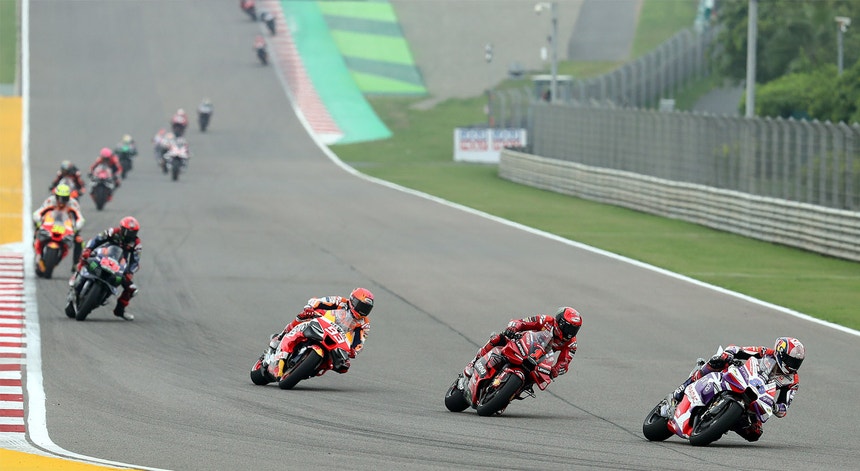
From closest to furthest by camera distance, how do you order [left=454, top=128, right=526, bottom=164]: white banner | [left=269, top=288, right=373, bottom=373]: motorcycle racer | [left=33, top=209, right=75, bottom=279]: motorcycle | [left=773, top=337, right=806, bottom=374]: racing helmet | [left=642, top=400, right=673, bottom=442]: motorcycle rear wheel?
[left=773, top=337, right=806, bottom=374]: racing helmet, [left=642, top=400, right=673, bottom=442]: motorcycle rear wheel, [left=269, top=288, right=373, bottom=373]: motorcycle racer, [left=33, top=209, right=75, bottom=279]: motorcycle, [left=454, top=128, right=526, bottom=164]: white banner

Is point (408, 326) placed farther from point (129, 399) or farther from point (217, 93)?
point (217, 93)

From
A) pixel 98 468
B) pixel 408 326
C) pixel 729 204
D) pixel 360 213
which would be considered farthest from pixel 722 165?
pixel 98 468

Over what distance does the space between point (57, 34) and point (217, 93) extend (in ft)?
42.0

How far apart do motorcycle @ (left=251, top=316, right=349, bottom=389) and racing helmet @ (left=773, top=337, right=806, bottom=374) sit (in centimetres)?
428

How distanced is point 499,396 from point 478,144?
4843cm

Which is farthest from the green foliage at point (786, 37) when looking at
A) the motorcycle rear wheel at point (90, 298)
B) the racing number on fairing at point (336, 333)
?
the racing number on fairing at point (336, 333)

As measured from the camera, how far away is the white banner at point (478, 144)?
6088 centimetres

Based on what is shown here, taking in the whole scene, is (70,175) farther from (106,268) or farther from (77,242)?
(106,268)

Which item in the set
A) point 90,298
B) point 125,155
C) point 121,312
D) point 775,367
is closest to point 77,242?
point 121,312

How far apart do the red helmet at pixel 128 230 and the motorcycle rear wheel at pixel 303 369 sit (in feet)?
19.3

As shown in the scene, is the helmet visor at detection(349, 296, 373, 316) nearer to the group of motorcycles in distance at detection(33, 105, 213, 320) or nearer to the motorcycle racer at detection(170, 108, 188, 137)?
the group of motorcycles in distance at detection(33, 105, 213, 320)

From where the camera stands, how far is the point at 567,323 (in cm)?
1286

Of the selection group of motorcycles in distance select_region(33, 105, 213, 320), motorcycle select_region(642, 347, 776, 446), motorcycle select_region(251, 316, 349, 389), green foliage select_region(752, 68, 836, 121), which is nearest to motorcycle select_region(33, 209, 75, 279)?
group of motorcycles in distance select_region(33, 105, 213, 320)

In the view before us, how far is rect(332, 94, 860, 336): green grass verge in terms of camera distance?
23.9 m
